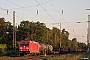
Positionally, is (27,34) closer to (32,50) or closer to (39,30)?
(39,30)

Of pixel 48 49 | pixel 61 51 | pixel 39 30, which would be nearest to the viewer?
pixel 48 49

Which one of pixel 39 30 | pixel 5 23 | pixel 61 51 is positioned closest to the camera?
pixel 61 51

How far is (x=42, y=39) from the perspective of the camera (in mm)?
107000

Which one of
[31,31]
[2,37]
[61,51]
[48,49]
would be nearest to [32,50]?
[48,49]

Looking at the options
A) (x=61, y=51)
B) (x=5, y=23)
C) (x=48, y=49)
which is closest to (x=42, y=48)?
(x=48, y=49)

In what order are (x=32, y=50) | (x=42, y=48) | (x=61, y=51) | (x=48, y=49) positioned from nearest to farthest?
(x=32, y=50) < (x=42, y=48) < (x=48, y=49) < (x=61, y=51)

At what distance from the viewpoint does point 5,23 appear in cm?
10525

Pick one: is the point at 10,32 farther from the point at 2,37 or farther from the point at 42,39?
the point at 42,39

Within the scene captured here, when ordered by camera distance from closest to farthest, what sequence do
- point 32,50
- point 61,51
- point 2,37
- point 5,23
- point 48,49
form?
1. point 32,50
2. point 48,49
3. point 61,51
4. point 2,37
5. point 5,23

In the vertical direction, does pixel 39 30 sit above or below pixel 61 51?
above

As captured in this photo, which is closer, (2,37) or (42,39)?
(2,37)

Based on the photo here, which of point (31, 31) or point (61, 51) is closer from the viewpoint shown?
point (61, 51)

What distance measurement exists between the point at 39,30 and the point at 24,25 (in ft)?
22.7

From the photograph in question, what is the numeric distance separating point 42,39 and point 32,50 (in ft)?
174
